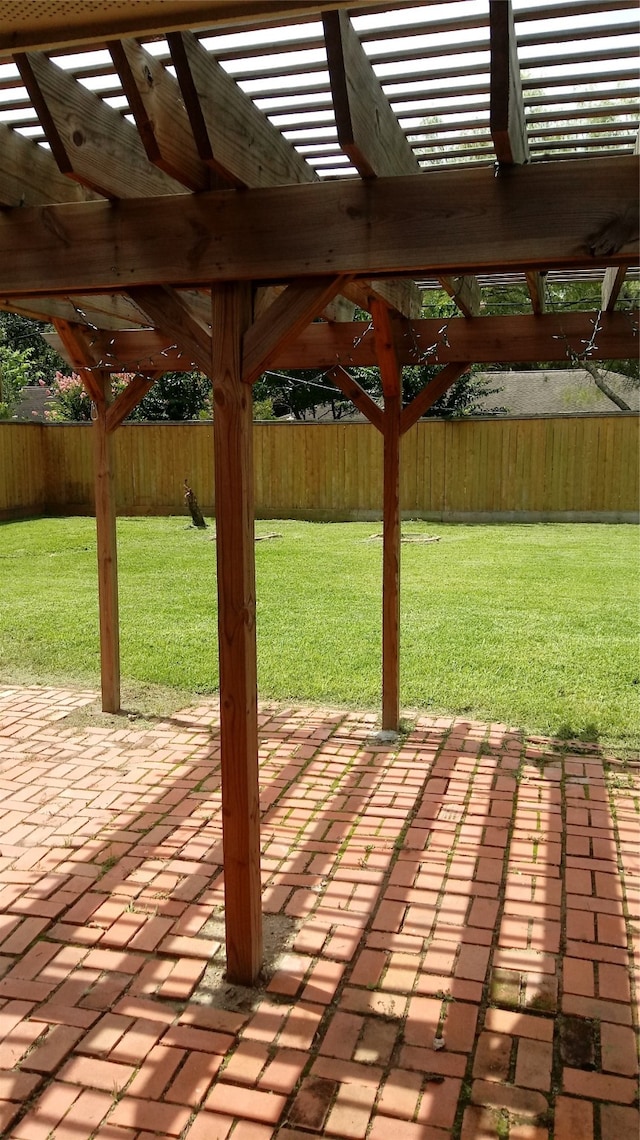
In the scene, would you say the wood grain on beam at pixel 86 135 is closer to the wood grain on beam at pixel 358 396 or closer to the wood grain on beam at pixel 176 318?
the wood grain on beam at pixel 176 318

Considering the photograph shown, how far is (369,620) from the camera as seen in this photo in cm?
862

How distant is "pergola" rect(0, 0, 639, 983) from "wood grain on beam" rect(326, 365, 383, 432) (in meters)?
2.11

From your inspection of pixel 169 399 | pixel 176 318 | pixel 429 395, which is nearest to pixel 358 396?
pixel 429 395

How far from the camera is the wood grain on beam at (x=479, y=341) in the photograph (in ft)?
16.8

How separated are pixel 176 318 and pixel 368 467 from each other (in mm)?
12082

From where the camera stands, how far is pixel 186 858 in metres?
4.00

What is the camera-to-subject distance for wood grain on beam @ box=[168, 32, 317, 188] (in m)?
2.31

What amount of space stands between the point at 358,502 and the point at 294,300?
1238 centimetres

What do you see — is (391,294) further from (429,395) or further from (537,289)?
(429,395)

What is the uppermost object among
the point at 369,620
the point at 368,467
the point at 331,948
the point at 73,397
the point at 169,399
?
the point at 73,397

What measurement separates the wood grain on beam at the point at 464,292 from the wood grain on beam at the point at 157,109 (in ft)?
6.47

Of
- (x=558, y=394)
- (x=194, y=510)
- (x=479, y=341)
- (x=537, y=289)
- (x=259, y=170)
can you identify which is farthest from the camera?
(x=558, y=394)

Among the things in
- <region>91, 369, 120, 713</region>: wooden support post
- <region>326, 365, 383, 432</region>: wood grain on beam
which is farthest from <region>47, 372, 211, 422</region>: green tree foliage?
<region>326, 365, 383, 432</region>: wood grain on beam

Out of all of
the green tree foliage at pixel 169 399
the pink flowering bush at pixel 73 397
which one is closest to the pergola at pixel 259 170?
the green tree foliage at pixel 169 399
